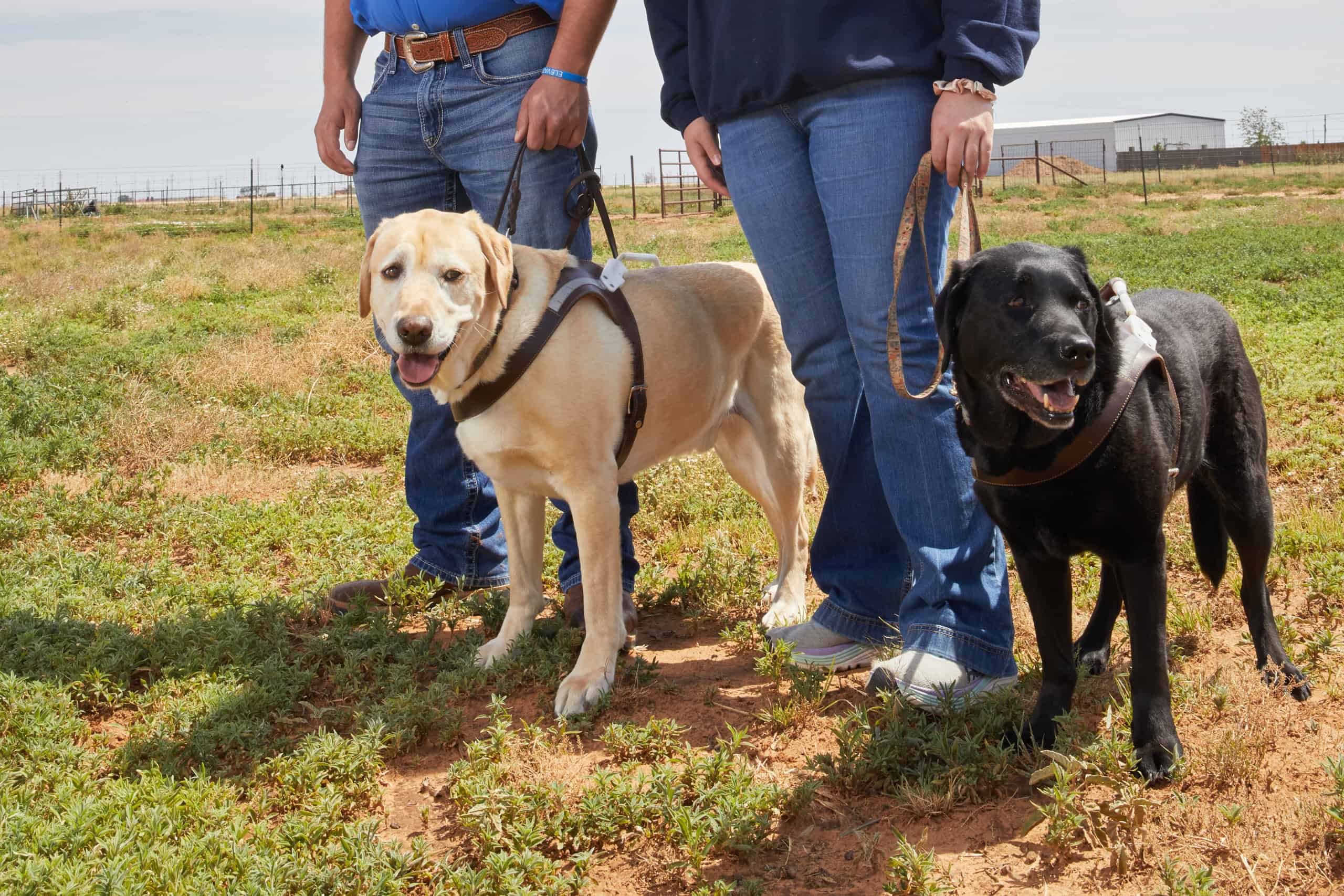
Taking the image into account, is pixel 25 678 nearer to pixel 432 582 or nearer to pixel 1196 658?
pixel 432 582

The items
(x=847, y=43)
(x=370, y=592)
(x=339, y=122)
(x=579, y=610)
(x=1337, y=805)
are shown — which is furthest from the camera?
(x=370, y=592)

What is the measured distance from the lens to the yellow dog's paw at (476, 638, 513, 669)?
3.43 metres

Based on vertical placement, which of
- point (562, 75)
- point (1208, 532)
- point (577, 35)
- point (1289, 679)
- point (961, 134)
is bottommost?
point (1289, 679)

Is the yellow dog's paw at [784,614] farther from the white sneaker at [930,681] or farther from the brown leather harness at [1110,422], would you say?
the brown leather harness at [1110,422]

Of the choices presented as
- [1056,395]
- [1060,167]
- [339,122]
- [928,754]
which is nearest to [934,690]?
[928,754]

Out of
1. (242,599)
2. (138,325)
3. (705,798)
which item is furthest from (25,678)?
→ (138,325)

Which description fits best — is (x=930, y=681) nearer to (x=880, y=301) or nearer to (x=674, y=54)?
(x=880, y=301)

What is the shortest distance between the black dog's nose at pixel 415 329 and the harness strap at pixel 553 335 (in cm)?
30

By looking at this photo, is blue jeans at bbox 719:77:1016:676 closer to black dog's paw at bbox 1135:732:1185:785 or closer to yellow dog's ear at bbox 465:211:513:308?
black dog's paw at bbox 1135:732:1185:785

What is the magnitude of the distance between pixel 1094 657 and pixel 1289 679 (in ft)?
1.69

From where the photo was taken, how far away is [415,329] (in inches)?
113

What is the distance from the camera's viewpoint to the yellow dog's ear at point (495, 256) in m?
3.09

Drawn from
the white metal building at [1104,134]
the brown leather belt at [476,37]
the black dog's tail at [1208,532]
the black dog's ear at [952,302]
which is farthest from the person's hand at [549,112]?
the white metal building at [1104,134]

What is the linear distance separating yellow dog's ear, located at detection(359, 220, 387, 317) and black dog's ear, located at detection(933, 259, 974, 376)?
167 centimetres
